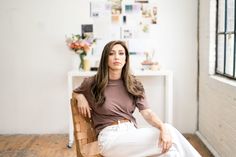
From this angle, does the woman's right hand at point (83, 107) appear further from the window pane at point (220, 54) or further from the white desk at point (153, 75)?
the window pane at point (220, 54)

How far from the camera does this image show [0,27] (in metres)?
4.15

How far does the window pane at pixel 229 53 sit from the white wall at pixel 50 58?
0.80 m

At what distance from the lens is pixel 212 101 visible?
138 inches

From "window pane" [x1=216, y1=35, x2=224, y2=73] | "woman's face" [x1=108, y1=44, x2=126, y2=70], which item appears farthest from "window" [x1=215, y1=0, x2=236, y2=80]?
"woman's face" [x1=108, y1=44, x2=126, y2=70]

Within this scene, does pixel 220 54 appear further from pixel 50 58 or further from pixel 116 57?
pixel 50 58

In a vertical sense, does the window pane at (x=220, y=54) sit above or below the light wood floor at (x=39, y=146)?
above

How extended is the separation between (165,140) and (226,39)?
69.6 inches

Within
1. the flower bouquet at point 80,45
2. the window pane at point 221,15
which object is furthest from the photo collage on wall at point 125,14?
the window pane at point 221,15

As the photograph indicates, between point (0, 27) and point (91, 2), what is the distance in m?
1.11

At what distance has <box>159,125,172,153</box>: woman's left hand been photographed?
1924 millimetres

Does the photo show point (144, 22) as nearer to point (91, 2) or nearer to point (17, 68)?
point (91, 2)

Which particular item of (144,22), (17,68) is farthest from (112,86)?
(17,68)

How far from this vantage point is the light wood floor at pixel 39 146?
355 cm

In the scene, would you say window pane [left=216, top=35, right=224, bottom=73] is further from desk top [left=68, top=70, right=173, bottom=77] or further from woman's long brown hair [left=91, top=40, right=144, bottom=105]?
woman's long brown hair [left=91, top=40, right=144, bottom=105]
